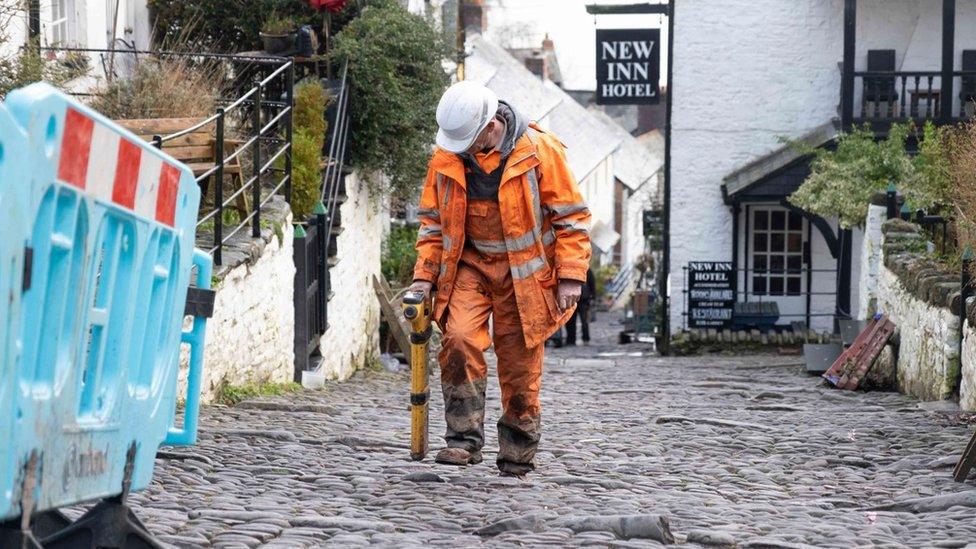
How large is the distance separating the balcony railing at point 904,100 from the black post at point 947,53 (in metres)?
0.02

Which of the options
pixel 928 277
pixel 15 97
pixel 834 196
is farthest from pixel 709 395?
pixel 15 97

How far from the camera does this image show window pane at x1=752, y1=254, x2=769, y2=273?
26750 millimetres

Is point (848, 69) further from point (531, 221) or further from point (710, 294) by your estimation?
point (531, 221)

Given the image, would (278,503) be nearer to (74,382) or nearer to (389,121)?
(74,382)

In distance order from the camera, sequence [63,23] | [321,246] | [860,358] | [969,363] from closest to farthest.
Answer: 1. [969,363]
2. [860,358]
3. [63,23]
4. [321,246]

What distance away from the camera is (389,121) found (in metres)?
17.7

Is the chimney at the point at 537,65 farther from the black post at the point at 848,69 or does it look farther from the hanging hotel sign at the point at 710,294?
the black post at the point at 848,69

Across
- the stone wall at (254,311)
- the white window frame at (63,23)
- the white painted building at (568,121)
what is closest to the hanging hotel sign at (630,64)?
the white window frame at (63,23)

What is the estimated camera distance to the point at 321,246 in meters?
14.9

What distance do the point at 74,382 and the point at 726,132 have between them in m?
24.0

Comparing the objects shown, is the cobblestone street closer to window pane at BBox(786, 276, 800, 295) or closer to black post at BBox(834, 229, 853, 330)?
black post at BBox(834, 229, 853, 330)

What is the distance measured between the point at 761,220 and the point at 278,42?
1225cm

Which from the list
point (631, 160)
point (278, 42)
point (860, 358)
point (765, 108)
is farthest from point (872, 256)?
point (631, 160)

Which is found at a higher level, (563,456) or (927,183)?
(927,183)
